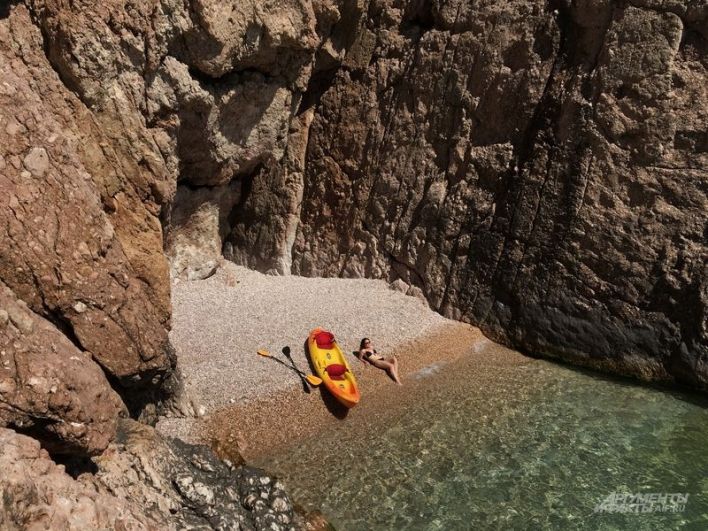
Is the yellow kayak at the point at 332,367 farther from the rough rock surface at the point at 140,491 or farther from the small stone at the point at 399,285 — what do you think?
the small stone at the point at 399,285

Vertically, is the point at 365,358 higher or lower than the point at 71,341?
lower

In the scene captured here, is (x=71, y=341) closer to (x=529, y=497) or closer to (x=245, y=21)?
(x=529, y=497)

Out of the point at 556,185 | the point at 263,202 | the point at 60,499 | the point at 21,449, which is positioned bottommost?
the point at 60,499

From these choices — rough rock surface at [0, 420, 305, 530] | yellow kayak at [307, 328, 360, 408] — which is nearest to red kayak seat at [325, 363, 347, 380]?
yellow kayak at [307, 328, 360, 408]

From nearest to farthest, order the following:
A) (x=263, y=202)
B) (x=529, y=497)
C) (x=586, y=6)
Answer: (x=529, y=497) → (x=586, y=6) → (x=263, y=202)

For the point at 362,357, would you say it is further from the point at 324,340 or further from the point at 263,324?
the point at 263,324

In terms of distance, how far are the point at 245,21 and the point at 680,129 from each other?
7.89 m

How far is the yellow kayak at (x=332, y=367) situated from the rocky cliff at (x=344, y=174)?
2.64 m

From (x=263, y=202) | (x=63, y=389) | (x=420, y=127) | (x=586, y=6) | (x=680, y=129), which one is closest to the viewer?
(x=63, y=389)

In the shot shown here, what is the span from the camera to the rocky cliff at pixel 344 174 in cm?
657

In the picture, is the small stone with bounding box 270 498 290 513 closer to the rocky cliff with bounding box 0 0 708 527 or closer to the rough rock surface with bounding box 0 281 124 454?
the rocky cliff with bounding box 0 0 708 527

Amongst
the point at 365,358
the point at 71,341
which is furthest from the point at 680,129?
the point at 71,341

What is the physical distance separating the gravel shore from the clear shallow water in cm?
138

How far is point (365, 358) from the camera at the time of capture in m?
11.6
